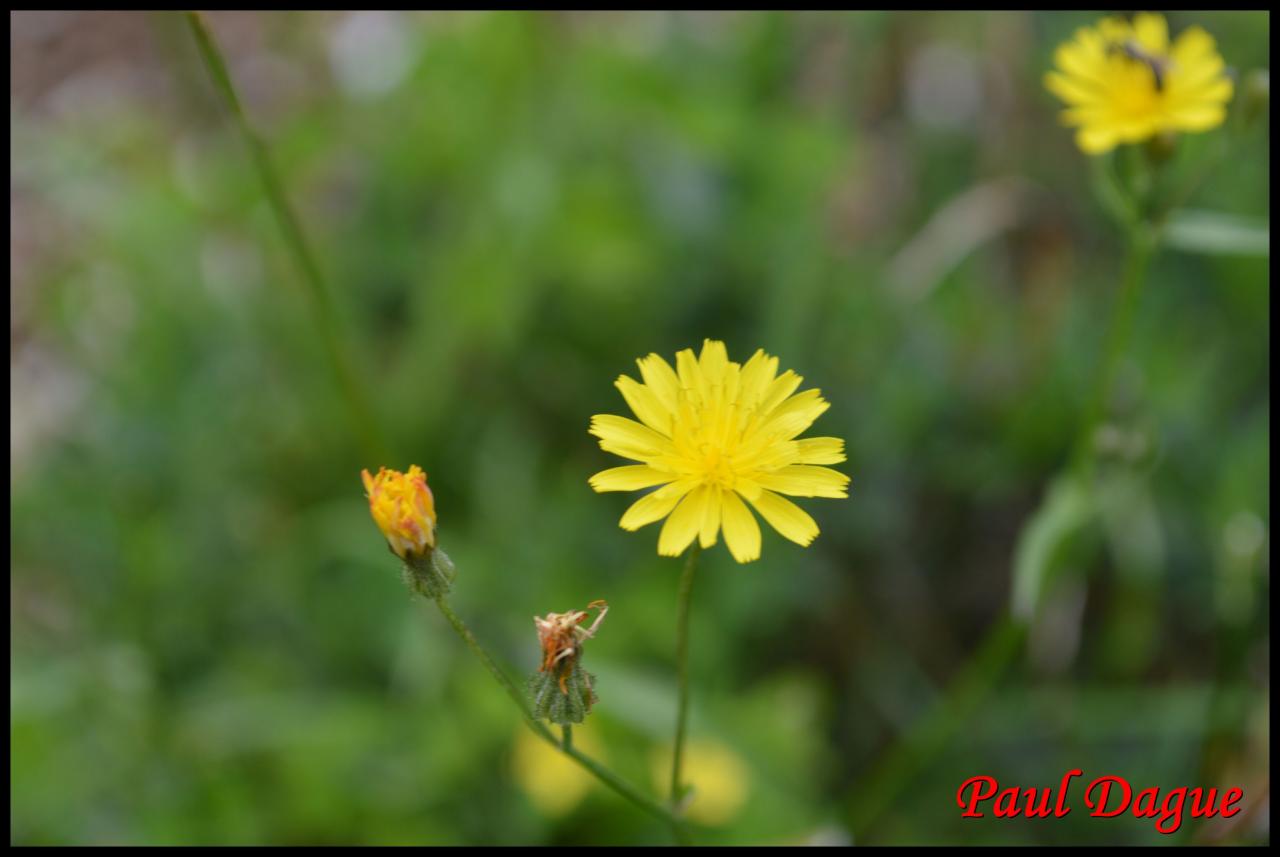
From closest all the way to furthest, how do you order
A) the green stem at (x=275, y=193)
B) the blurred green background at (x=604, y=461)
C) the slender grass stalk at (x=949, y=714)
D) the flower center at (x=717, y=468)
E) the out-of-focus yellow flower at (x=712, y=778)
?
the flower center at (x=717, y=468) → the green stem at (x=275, y=193) → the slender grass stalk at (x=949, y=714) → the out-of-focus yellow flower at (x=712, y=778) → the blurred green background at (x=604, y=461)

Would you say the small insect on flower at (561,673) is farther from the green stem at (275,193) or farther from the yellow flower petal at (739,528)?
the green stem at (275,193)

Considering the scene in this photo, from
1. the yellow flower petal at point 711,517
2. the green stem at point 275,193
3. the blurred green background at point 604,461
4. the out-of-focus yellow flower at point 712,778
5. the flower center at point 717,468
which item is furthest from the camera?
the blurred green background at point 604,461

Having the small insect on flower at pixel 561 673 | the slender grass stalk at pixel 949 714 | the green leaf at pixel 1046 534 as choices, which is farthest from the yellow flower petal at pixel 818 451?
the slender grass stalk at pixel 949 714

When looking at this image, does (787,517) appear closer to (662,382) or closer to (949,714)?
(662,382)

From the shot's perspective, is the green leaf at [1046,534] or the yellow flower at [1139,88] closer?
the yellow flower at [1139,88]

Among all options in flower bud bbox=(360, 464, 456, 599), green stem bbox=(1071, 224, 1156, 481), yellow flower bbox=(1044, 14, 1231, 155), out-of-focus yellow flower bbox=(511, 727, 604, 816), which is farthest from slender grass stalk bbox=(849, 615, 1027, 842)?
flower bud bbox=(360, 464, 456, 599)

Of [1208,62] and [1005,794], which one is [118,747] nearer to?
[1005,794]

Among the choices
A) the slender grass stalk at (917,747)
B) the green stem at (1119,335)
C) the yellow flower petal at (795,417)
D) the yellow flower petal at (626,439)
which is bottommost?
the yellow flower petal at (626,439)
